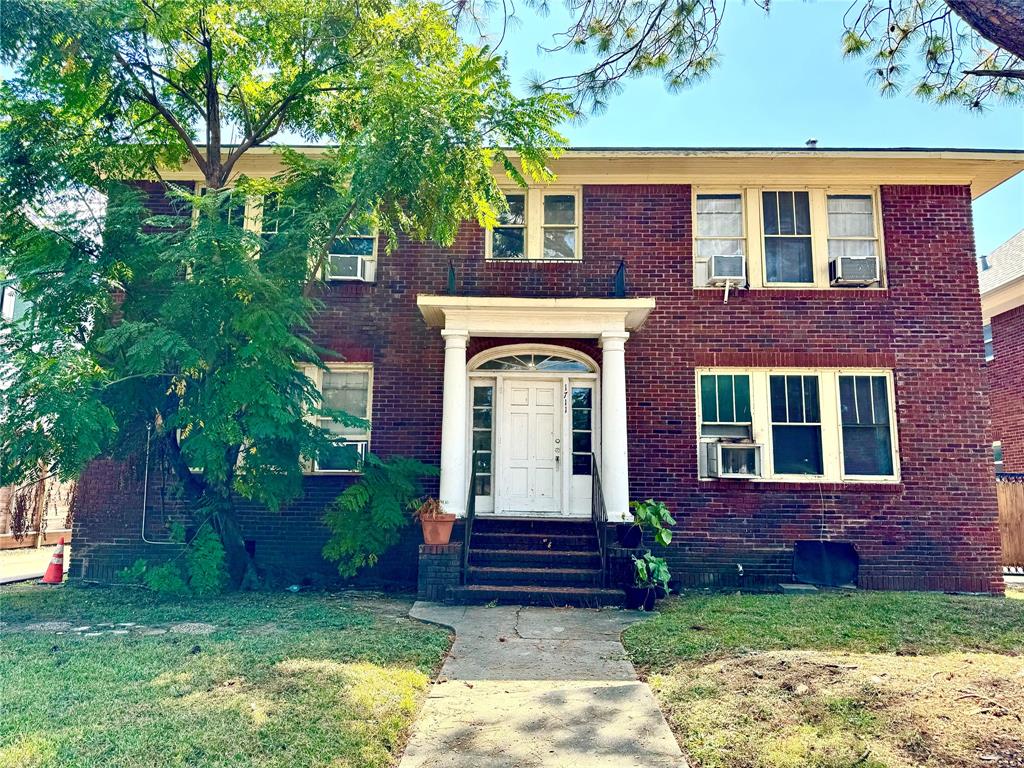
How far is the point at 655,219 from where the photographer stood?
10.0 metres

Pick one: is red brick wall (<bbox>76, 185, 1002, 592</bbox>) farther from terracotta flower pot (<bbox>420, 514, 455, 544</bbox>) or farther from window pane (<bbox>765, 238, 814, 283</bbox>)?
terracotta flower pot (<bbox>420, 514, 455, 544</bbox>)

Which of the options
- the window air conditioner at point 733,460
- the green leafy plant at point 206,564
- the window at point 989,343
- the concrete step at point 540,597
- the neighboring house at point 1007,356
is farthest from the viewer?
the window at point 989,343

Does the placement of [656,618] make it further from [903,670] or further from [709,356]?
[709,356]

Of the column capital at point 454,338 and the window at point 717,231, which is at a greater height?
the window at point 717,231

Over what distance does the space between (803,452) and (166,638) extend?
→ 26.0 ft

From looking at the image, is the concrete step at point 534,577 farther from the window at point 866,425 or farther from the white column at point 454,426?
the window at point 866,425

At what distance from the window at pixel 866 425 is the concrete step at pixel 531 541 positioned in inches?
151

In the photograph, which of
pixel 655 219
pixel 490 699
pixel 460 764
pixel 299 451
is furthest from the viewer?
pixel 655 219

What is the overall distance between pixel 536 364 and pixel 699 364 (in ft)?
7.46

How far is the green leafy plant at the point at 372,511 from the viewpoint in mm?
8250

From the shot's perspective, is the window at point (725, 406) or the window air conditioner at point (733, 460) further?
the window at point (725, 406)

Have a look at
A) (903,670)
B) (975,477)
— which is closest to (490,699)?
(903,670)

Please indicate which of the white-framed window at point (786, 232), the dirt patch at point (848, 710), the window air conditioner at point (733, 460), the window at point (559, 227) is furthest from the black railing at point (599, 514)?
the white-framed window at point (786, 232)

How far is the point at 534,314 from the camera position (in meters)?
9.00
